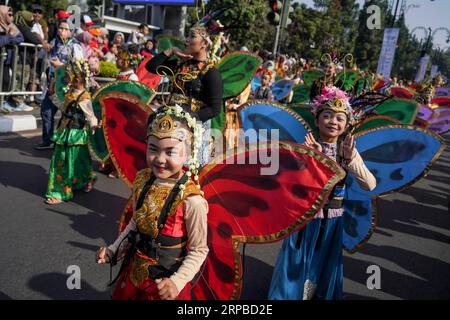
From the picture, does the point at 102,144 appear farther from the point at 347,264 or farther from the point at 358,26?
the point at 358,26

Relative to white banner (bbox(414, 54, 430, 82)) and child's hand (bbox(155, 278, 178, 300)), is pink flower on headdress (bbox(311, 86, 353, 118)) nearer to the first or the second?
child's hand (bbox(155, 278, 178, 300))

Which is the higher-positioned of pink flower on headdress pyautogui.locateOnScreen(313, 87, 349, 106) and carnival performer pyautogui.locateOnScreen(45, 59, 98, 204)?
pink flower on headdress pyautogui.locateOnScreen(313, 87, 349, 106)

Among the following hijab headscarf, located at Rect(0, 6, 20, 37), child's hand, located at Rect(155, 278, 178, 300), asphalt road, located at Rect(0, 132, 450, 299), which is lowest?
asphalt road, located at Rect(0, 132, 450, 299)

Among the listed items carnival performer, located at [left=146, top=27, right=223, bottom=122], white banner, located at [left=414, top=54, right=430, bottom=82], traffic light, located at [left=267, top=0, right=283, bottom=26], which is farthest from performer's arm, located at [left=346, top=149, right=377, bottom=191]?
white banner, located at [left=414, top=54, right=430, bottom=82]

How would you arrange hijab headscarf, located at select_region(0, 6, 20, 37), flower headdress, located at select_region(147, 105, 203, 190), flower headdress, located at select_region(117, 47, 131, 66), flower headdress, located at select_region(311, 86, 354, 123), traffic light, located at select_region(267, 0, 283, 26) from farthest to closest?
traffic light, located at select_region(267, 0, 283, 26) → hijab headscarf, located at select_region(0, 6, 20, 37) → flower headdress, located at select_region(117, 47, 131, 66) → flower headdress, located at select_region(311, 86, 354, 123) → flower headdress, located at select_region(147, 105, 203, 190)

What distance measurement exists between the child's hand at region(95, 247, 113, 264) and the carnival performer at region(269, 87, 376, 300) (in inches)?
52.1

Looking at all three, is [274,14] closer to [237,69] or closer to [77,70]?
[237,69]

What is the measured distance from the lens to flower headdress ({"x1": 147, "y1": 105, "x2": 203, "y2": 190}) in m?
1.77

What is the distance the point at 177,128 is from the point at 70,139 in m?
3.08

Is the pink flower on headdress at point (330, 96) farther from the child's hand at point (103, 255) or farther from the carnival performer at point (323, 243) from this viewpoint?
the child's hand at point (103, 255)

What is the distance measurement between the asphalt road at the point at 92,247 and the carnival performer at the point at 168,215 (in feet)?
4.23

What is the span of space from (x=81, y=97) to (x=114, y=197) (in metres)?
1.41

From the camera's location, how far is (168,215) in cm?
182

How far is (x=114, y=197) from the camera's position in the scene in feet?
16.3
